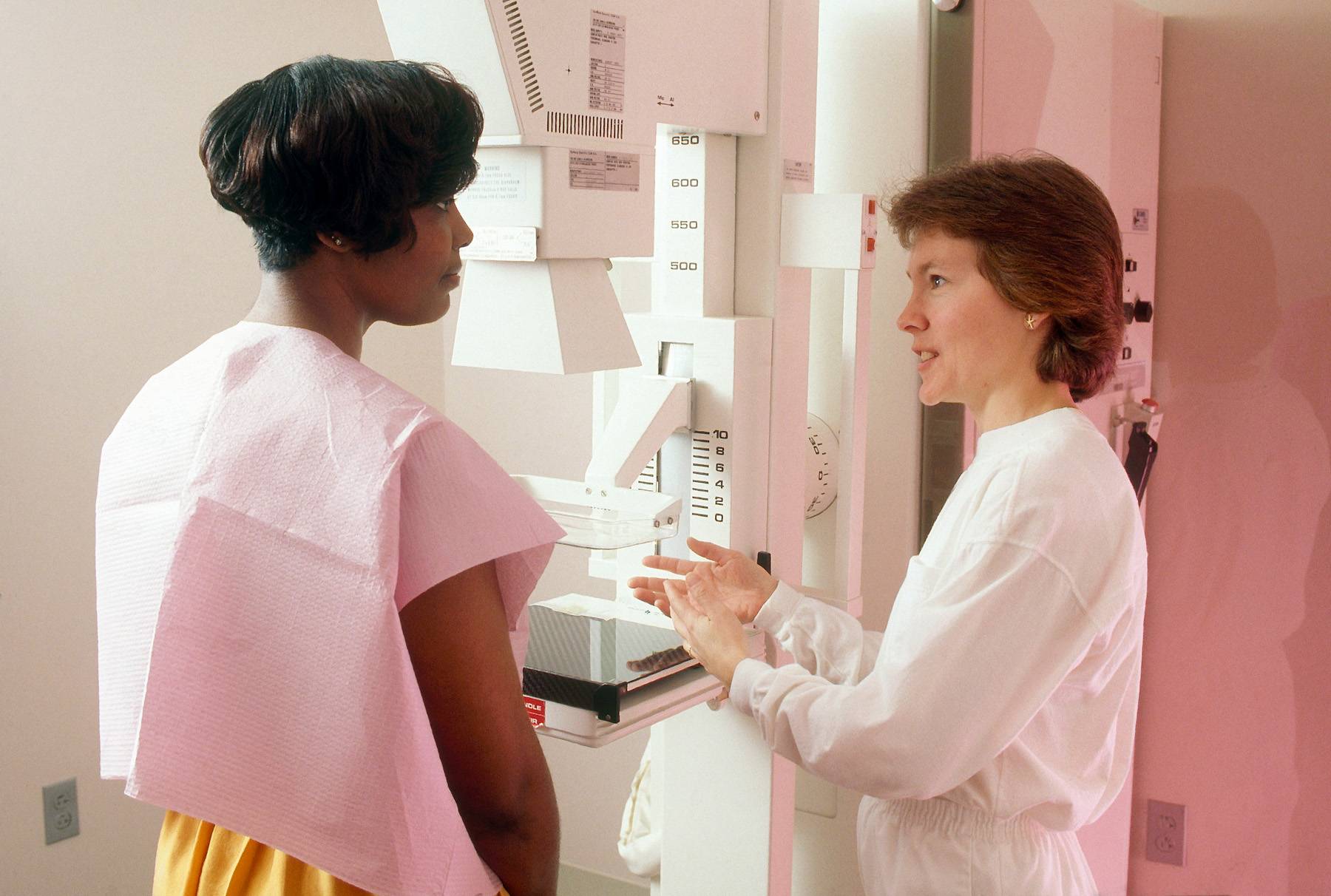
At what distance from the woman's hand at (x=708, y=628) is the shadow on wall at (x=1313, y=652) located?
149cm

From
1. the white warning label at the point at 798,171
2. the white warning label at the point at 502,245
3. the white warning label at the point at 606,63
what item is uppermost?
the white warning label at the point at 606,63

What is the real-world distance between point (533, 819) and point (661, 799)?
102 cm

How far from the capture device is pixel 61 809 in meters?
2.44

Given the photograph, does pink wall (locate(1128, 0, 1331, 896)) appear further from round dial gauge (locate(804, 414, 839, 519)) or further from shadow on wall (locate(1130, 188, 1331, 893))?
round dial gauge (locate(804, 414, 839, 519))

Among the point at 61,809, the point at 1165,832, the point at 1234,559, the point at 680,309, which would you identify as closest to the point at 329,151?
the point at 680,309

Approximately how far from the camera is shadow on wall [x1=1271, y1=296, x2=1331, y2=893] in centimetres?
237

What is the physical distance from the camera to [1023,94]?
6.90 ft

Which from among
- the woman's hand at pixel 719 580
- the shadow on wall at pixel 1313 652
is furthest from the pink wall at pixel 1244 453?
the woman's hand at pixel 719 580

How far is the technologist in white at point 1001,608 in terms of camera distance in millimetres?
1231

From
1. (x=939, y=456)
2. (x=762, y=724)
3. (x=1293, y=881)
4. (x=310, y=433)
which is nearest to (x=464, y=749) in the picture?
(x=310, y=433)

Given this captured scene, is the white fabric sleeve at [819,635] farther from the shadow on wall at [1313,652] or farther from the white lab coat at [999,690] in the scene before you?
the shadow on wall at [1313,652]

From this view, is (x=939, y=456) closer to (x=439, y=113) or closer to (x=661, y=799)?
(x=661, y=799)

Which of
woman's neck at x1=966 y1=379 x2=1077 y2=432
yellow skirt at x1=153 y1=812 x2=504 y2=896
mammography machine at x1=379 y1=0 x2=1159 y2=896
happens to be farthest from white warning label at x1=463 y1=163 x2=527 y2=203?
yellow skirt at x1=153 y1=812 x2=504 y2=896

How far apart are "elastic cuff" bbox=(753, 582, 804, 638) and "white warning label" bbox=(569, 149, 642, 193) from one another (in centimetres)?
60
